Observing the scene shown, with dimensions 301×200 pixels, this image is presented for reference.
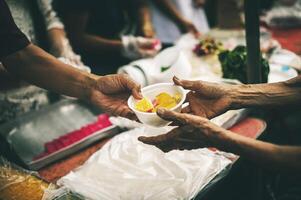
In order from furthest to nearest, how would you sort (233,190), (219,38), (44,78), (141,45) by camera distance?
1. (219,38)
2. (141,45)
3. (233,190)
4. (44,78)

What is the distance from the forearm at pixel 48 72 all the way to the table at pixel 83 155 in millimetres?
422

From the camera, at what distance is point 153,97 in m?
1.99

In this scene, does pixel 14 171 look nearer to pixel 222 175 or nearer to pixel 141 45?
pixel 222 175

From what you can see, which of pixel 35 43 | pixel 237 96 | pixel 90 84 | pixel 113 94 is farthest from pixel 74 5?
pixel 237 96

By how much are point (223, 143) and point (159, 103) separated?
0.46 metres

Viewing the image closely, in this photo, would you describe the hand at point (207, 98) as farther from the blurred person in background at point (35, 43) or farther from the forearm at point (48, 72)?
the blurred person in background at point (35, 43)

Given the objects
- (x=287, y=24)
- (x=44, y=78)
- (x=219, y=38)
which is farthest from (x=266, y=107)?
(x=287, y=24)

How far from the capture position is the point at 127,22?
13.5ft

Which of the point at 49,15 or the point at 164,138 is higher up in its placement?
the point at 49,15

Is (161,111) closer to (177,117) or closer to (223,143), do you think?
(177,117)

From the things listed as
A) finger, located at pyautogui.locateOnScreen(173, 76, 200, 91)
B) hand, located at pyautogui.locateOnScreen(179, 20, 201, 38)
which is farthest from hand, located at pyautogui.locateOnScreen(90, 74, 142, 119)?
hand, located at pyautogui.locateOnScreen(179, 20, 201, 38)

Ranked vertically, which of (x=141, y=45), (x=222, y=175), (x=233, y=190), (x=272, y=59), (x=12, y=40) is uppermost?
(x=12, y=40)

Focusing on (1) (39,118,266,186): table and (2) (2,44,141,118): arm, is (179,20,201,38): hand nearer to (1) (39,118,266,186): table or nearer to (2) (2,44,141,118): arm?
(1) (39,118,266,186): table

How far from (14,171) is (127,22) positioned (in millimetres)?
2724
